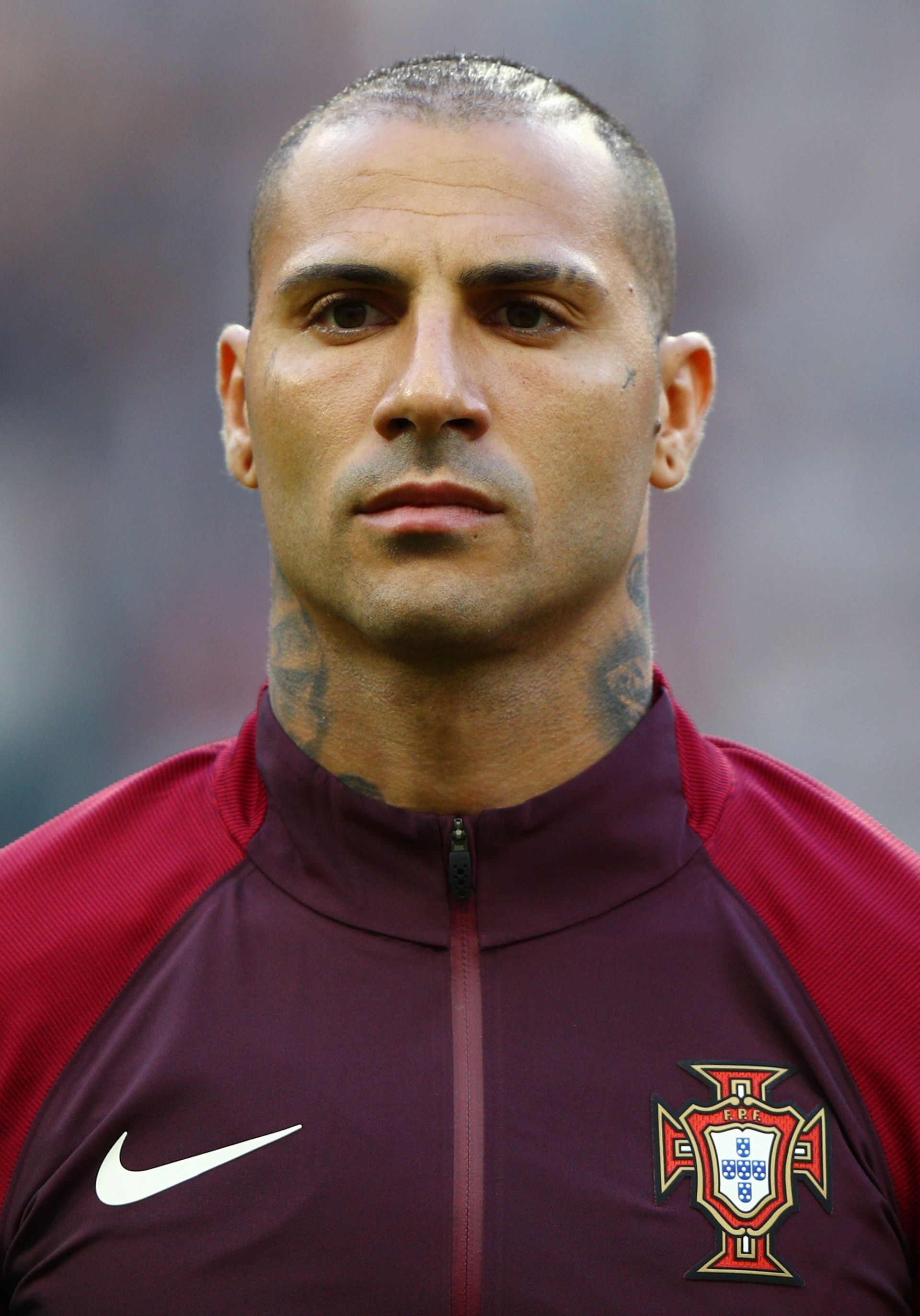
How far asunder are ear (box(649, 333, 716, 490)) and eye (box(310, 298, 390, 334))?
0.44m

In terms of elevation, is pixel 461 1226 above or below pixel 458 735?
below

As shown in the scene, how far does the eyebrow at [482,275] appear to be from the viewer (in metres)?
1.92

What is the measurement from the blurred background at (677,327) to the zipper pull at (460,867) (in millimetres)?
3623

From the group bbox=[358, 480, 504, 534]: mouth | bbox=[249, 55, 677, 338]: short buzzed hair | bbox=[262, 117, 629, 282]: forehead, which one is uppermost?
bbox=[249, 55, 677, 338]: short buzzed hair

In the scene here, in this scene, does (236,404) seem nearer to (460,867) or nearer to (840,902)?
(460,867)

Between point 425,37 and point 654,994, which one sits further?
point 425,37

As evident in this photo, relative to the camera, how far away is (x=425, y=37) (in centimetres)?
590

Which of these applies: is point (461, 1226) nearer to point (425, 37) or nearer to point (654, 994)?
point (654, 994)

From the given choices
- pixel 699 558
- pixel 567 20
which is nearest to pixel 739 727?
pixel 699 558

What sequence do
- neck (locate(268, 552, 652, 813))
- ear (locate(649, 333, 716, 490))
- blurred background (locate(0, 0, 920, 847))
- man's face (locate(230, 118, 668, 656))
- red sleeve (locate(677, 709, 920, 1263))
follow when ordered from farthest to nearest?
blurred background (locate(0, 0, 920, 847))
ear (locate(649, 333, 716, 490))
neck (locate(268, 552, 652, 813))
man's face (locate(230, 118, 668, 656))
red sleeve (locate(677, 709, 920, 1263))

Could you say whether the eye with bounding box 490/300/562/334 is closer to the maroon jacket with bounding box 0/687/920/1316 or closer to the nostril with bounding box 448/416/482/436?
the nostril with bounding box 448/416/482/436

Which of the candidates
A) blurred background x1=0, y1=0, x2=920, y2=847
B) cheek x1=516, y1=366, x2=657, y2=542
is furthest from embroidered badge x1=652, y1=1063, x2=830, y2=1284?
blurred background x1=0, y1=0, x2=920, y2=847

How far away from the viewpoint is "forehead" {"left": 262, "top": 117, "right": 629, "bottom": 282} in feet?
6.34

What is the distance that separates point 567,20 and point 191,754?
4752 mm
